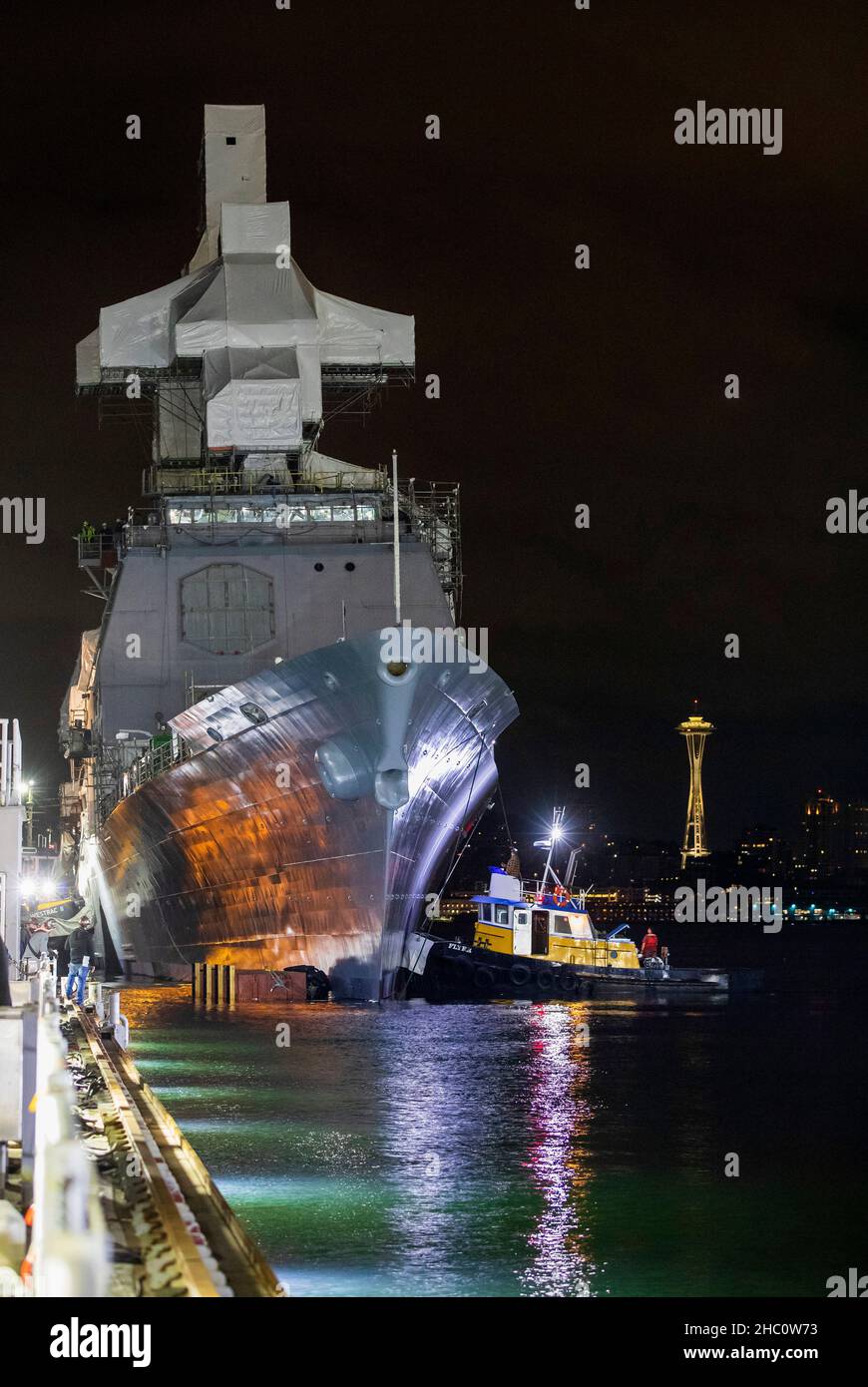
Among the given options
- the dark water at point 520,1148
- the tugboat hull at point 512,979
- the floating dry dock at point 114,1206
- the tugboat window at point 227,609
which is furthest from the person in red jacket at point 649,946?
the floating dry dock at point 114,1206

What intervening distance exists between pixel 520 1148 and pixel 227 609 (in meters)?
27.8

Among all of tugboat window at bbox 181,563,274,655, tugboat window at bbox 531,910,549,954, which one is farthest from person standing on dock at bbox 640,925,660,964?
tugboat window at bbox 181,563,274,655

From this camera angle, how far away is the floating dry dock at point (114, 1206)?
626cm

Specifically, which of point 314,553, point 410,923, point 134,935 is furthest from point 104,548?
point 410,923

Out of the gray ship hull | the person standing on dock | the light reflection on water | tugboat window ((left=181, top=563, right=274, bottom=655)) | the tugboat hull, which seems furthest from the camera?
the person standing on dock

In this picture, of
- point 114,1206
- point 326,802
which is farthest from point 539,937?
point 114,1206

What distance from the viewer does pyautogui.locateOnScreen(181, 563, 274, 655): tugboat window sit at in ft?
147

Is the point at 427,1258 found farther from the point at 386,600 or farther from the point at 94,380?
the point at 94,380

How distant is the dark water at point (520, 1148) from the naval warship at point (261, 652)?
9.63 ft

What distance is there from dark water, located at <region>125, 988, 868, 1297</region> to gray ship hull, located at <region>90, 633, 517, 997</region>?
2020 mm

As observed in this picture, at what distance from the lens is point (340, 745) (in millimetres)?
31781

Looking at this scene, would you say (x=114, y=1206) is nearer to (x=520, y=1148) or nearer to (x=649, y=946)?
(x=520, y=1148)

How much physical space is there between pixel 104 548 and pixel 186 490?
3.85m

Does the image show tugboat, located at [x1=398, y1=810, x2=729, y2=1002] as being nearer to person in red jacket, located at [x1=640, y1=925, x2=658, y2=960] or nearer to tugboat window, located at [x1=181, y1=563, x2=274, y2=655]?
person in red jacket, located at [x1=640, y1=925, x2=658, y2=960]
